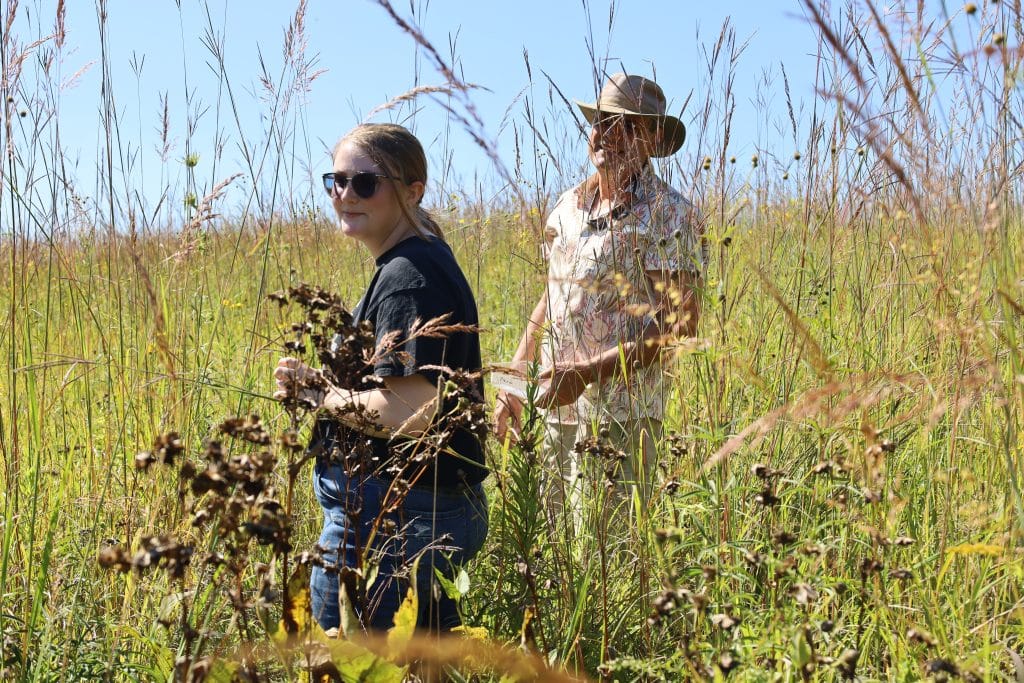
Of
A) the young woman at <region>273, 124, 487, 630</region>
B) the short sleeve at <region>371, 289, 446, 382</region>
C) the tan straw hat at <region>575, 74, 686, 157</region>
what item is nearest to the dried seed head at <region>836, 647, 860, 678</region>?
the young woman at <region>273, 124, 487, 630</region>

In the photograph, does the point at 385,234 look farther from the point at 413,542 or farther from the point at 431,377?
the point at 413,542

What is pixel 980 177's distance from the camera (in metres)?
2.03

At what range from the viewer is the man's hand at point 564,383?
7.39 ft

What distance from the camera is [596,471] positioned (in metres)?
2.14

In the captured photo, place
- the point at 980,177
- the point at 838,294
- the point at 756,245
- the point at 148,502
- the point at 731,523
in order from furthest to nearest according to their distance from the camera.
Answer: the point at 756,245 → the point at 838,294 → the point at 148,502 → the point at 980,177 → the point at 731,523

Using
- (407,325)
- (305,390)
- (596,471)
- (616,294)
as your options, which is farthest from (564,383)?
(305,390)

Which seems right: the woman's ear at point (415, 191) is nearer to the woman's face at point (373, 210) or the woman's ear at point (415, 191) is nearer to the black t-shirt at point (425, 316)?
the woman's face at point (373, 210)

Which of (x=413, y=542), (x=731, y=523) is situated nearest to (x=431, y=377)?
(x=413, y=542)

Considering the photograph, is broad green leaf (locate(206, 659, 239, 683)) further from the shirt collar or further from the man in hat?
the shirt collar

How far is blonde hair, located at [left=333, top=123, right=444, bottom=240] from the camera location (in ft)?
7.60

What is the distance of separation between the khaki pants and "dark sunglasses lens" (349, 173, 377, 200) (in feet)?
2.44

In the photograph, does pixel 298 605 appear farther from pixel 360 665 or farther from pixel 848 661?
pixel 848 661

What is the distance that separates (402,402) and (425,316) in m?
0.20

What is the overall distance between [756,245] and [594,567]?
5.76 ft
